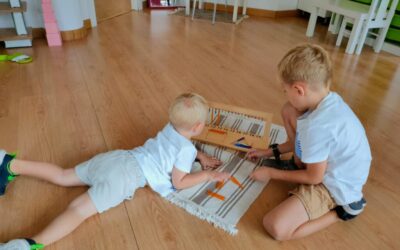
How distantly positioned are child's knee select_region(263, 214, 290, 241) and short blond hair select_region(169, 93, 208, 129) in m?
0.38

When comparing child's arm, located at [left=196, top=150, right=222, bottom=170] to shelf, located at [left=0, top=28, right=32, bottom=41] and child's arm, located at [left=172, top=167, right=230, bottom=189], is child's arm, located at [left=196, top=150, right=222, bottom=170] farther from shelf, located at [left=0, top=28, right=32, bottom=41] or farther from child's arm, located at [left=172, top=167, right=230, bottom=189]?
shelf, located at [left=0, top=28, right=32, bottom=41]

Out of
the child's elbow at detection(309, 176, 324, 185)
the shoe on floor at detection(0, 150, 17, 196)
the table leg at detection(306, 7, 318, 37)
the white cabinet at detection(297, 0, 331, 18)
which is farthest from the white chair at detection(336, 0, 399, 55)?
the shoe on floor at detection(0, 150, 17, 196)

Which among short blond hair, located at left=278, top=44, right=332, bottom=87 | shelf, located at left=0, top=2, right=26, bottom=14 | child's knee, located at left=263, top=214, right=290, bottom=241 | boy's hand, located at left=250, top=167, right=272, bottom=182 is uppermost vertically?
short blond hair, located at left=278, top=44, right=332, bottom=87

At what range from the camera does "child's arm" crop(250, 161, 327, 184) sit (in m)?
0.91

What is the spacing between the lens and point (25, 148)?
122 centimetres

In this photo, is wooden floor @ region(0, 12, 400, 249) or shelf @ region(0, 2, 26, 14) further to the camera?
shelf @ region(0, 2, 26, 14)

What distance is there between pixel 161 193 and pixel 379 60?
7.90 feet

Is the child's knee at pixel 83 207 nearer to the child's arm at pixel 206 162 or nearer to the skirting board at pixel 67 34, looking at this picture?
the child's arm at pixel 206 162

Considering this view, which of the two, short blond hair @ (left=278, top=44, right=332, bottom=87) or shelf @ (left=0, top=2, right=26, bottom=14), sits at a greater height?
short blond hair @ (left=278, top=44, right=332, bottom=87)

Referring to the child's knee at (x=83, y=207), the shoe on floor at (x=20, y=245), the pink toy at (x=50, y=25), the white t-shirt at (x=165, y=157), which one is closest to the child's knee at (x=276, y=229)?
the white t-shirt at (x=165, y=157)

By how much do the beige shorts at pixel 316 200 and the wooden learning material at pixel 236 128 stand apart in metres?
0.32

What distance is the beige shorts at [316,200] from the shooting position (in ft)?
3.13

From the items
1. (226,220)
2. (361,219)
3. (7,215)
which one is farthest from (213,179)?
(7,215)

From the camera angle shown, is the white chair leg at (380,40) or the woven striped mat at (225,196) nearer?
the woven striped mat at (225,196)
